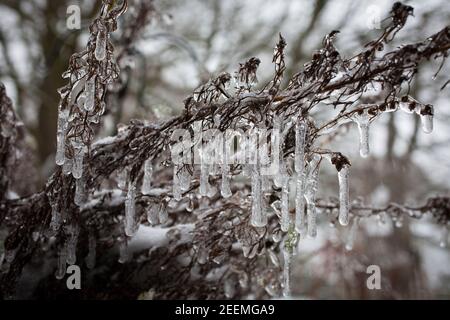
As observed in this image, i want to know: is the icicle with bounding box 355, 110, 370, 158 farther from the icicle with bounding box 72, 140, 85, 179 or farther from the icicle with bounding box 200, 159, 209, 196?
the icicle with bounding box 72, 140, 85, 179

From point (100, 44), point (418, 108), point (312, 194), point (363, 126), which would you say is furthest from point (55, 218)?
point (418, 108)

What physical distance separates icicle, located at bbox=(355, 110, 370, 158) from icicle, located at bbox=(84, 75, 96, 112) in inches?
33.4

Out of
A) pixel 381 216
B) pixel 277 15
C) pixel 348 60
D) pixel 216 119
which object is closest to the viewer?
pixel 348 60

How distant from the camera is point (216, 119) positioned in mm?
1397

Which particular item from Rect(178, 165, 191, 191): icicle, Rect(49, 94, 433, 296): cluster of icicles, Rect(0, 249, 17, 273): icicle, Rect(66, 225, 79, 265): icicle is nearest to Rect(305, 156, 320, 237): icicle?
Rect(49, 94, 433, 296): cluster of icicles

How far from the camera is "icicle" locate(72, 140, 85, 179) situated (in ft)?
4.74

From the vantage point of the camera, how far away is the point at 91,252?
5.88 feet

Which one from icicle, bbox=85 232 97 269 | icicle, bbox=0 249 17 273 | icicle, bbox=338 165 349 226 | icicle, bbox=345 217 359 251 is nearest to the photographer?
icicle, bbox=338 165 349 226

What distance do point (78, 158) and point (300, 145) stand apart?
742mm

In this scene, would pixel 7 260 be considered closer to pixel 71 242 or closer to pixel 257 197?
pixel 71 242

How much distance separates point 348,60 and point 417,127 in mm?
6254

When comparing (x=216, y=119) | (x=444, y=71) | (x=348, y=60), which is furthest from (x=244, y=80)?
(x=444, y=71)

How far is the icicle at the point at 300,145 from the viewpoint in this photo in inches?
53.6
